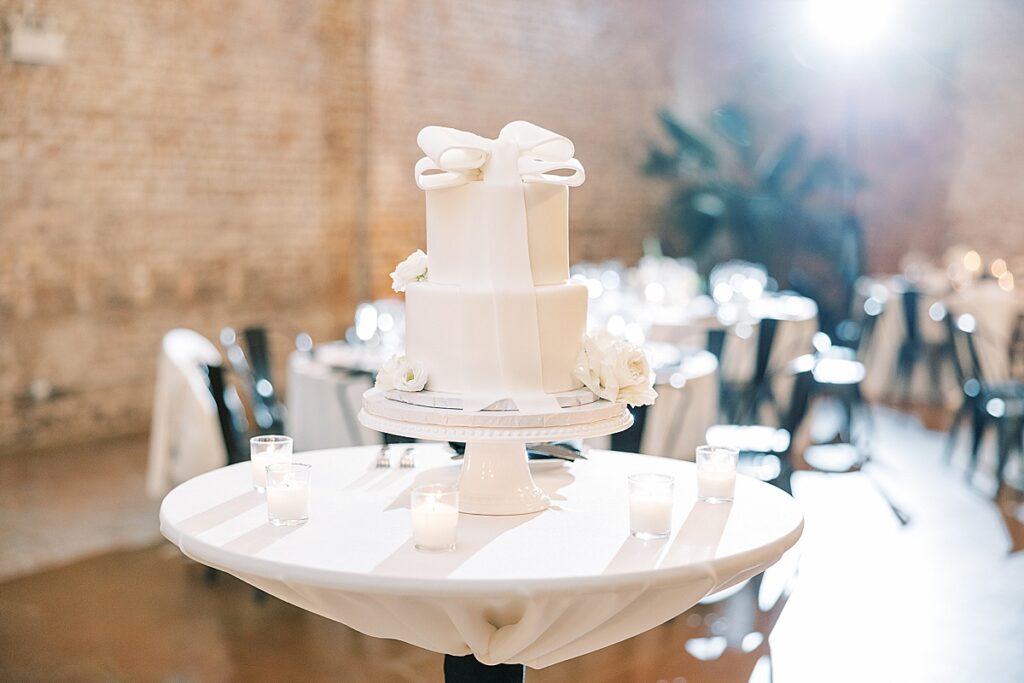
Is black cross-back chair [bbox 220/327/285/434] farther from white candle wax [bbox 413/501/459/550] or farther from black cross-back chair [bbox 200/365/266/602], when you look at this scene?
white candle wax [bbox 413/501/459/550]

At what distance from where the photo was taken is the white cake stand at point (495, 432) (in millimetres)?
1993

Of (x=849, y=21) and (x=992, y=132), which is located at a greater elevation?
(x=849, y=21)

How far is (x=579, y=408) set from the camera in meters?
2.04

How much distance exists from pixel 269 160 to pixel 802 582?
4.93m

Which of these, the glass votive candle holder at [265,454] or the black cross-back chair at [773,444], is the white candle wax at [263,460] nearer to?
the glass votive candle holder at [265,454]

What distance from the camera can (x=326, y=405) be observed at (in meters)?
4.40

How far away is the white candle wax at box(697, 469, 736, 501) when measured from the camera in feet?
7.25

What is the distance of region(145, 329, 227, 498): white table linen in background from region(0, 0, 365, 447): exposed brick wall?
2013 millimetres

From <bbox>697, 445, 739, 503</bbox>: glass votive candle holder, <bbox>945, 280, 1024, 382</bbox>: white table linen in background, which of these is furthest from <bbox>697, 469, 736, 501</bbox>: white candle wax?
<bbox>945, 280, 1024, 382</bbox>: white table linen in background

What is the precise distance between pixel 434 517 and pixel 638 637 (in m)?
2.12

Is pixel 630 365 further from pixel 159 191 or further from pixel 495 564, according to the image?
pixel 159 191

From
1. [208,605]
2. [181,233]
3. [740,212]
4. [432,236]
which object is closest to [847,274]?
[740,212]

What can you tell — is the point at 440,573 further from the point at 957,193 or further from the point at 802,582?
the point at 957,193

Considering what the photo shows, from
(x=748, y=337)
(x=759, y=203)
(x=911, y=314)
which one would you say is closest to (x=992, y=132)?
(x=759, y=203)
